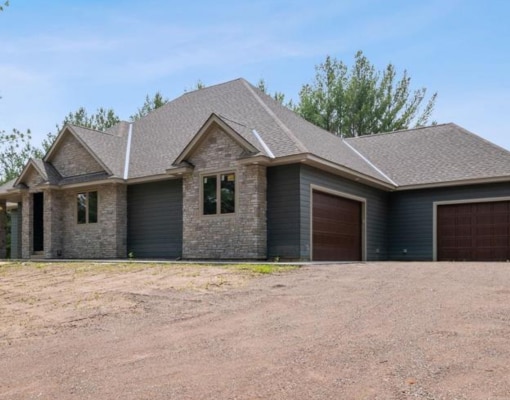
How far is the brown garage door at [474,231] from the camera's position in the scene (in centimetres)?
1769

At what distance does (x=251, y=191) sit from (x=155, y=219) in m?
4.80

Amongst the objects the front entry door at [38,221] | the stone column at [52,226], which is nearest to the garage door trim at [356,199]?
the stone column at [52,226]

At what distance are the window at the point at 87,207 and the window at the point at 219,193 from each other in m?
5.51

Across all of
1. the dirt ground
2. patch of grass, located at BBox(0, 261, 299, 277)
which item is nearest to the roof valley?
patch of grass, located at BBox(0, 261, 299, 277)

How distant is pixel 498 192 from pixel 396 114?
22.3 m

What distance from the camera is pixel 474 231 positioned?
1822cm

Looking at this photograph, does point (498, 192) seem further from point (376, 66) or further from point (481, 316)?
point (376, 66)

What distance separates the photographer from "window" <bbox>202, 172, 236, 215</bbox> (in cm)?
1493

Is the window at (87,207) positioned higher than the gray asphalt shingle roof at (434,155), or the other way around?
the gray asphalt shingle roof at (434,155)

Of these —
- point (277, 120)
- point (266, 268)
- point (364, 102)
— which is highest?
point (364, 102)

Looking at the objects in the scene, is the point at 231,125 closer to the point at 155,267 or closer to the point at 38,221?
the point at 155,267

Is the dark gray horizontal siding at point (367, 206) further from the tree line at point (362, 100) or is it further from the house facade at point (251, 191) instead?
the tree line at point (362, 100)

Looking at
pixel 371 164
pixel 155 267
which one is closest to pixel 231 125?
pixel 155 267

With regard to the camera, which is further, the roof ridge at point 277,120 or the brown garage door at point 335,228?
the brown garage door at point 335,228
